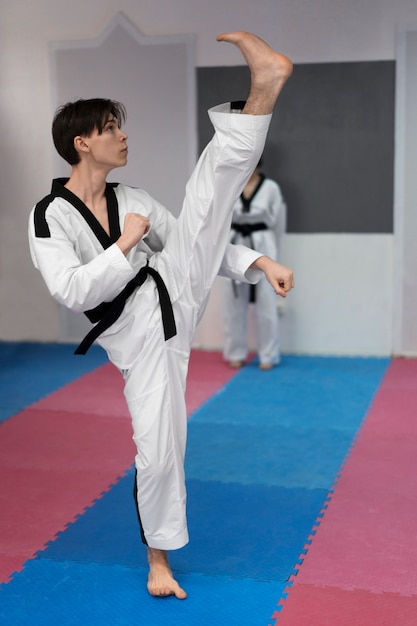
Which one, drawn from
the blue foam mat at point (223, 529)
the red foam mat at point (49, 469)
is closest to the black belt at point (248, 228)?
the blue foam mat at point (223, 529)

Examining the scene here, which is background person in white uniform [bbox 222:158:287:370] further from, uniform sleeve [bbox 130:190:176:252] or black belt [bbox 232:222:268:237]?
uniform sleeve [bbox 130:190:176:252]

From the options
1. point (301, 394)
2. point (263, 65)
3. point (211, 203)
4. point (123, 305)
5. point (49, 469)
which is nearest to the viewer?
point (263, 65)

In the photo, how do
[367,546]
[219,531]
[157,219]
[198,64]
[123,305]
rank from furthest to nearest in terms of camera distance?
[198,64] → [219,531] → [367,546] → [157,219] → [123,305]

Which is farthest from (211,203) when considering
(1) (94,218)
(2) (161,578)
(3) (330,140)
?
(3) (330,140)

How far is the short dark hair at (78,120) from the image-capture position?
251 centimetres

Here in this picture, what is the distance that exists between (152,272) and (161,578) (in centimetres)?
97

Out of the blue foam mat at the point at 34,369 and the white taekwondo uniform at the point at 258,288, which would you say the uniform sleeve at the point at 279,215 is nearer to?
the white taekwondo uniform at the point at 258,288

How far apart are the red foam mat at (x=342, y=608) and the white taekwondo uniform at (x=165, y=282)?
1.29 feet

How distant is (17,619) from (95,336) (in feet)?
2.89

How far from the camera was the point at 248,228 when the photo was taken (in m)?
5.61

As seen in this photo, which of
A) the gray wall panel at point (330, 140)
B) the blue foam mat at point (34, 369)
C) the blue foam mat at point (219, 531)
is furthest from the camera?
the gray wall panel at point (330, 140)

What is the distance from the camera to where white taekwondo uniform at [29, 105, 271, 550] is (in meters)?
2.39

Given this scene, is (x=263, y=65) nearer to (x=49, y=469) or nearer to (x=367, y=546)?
(x=367, y=546)

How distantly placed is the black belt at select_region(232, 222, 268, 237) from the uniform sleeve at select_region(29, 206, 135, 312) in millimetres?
3299
